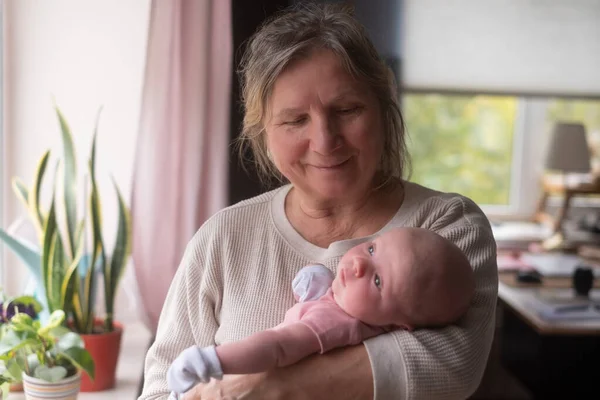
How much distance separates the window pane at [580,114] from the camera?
14.5 ft

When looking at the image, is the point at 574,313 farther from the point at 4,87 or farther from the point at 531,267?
the point at 4,87

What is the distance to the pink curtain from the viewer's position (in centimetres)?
230

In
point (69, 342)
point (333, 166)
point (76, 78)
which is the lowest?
point (69, 342)

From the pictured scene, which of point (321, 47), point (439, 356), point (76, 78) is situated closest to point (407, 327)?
point (439, 356)

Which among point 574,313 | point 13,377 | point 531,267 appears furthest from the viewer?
point 531,267

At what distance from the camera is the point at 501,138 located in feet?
14.6

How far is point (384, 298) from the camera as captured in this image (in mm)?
1140

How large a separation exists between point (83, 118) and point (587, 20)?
316 cm

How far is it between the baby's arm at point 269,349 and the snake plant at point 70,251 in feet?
3.59

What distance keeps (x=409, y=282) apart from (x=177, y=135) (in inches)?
55.5

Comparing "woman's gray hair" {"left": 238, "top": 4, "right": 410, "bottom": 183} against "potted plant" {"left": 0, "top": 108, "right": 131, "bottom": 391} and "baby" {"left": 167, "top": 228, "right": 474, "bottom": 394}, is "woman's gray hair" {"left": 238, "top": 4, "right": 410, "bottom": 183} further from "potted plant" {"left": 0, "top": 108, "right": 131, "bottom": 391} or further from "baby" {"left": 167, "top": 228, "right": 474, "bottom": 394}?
"potted plant" {"left": 0, "top": 108, "right": 131, "bottom": 391}

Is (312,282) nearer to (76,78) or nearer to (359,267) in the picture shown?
(359,267)

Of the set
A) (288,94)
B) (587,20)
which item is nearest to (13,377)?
(288,94)

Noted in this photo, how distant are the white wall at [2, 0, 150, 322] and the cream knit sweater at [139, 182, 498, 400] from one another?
3.47ft
